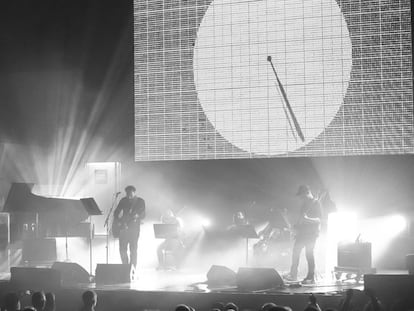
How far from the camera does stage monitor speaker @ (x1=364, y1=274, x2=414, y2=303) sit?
23.7 ft

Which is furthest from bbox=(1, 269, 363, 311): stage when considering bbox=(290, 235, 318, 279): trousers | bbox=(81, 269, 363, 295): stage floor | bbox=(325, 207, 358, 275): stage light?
bbox=(325, 207, 358, 275): stage light

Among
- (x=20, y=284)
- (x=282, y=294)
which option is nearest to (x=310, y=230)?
(x=282, y=294)

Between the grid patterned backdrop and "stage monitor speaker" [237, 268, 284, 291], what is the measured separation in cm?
388

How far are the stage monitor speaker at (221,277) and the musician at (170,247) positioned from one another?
3.29 m

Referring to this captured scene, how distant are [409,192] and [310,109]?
2.34 m

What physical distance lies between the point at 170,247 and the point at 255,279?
4.63 m

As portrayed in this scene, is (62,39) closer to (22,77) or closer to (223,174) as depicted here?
(22,77)

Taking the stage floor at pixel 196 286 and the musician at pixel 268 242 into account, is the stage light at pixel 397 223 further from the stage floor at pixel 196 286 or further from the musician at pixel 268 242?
the stage floor at pixel 196 286

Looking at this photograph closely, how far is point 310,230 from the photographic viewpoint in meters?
9.82

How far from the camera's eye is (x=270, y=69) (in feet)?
40.3

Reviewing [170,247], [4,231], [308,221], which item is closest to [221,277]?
[308,221]

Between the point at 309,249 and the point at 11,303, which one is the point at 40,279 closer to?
the point at 11,303

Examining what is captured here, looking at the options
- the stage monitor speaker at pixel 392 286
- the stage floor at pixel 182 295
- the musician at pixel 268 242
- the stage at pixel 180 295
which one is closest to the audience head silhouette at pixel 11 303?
the stage at pixel 180 295

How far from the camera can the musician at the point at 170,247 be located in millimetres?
13125
